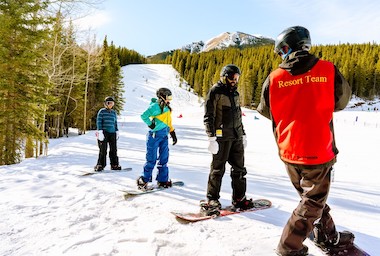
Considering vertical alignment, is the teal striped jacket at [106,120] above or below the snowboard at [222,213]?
above

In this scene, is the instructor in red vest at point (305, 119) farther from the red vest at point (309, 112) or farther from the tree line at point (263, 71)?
the tree line at point (263, 71)

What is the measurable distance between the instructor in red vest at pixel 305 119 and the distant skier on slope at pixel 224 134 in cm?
134

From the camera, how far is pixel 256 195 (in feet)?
16.0

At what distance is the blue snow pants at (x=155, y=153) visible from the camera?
5102 millimetres

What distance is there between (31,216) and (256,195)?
3874 millimetres

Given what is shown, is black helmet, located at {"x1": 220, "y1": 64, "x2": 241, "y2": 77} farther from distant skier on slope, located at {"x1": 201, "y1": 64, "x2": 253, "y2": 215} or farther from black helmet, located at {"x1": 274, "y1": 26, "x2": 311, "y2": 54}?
black helmet, located at {"x1": 274, "y1": 26, "x2": 311, "y2": 54}

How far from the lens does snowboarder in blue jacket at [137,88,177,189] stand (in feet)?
16.7

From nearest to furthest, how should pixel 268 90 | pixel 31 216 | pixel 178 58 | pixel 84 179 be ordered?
pixel 268 90, pixel 31 216, pixel 84 179, pixel 178 58

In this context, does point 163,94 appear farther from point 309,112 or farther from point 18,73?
point 18,73

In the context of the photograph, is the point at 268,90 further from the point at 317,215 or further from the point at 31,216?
the point at 31,216

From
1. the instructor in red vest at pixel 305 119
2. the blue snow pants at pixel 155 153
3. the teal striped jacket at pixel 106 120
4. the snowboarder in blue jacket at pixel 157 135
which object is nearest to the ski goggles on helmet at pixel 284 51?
the instructor in red vest at pixel 305 119

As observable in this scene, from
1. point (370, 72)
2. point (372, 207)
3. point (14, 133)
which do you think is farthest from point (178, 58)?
point (372, 207)

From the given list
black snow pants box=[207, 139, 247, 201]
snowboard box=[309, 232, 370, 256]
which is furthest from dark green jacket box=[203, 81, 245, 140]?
snowboard box=[309, 232, 370, 256]

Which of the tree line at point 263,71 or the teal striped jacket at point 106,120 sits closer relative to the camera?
the teal striped jacket at point 106,120
